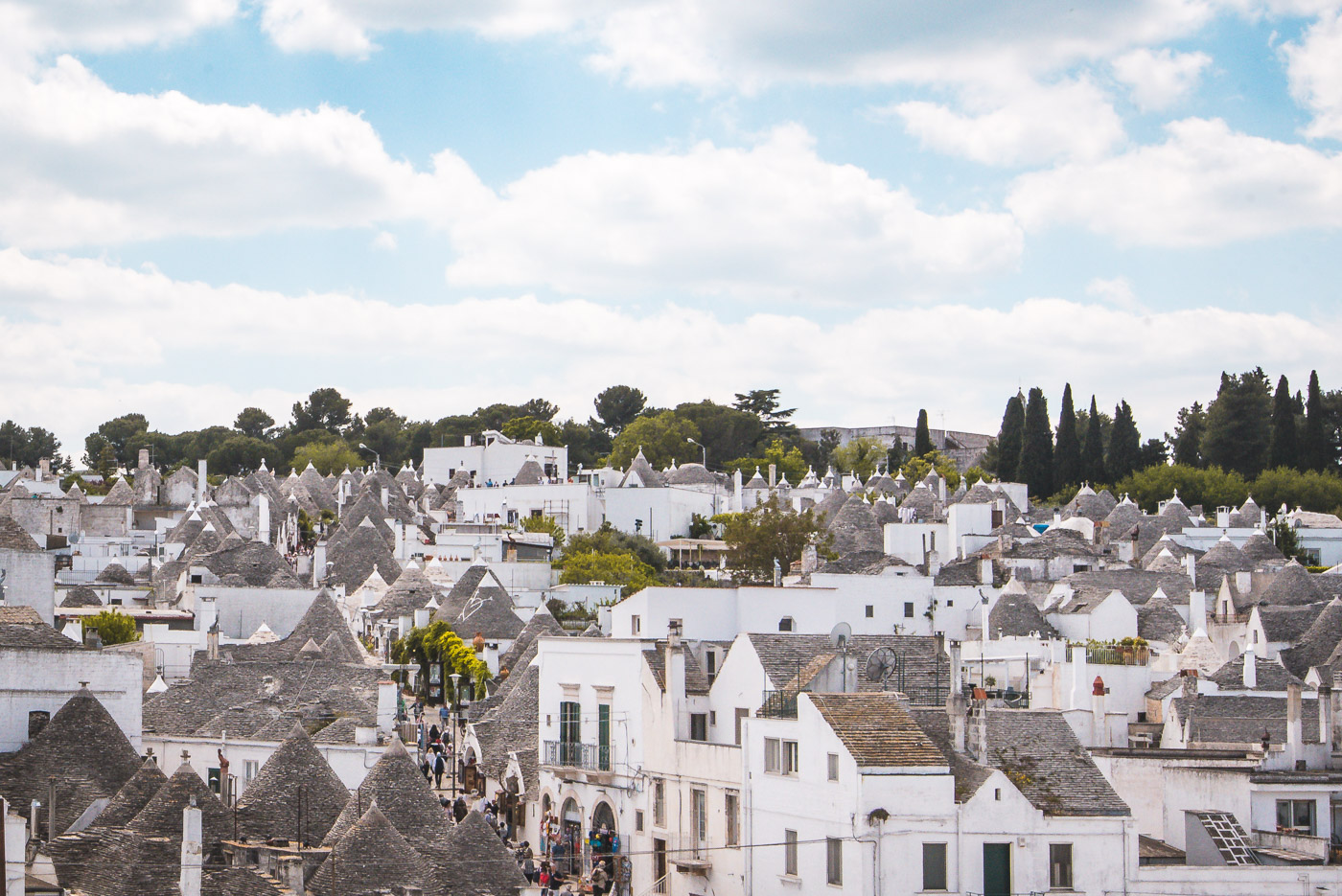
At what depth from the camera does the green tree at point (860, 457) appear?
145250 millimetres

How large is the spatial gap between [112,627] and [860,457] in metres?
89.5

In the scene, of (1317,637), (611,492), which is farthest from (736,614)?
(611,492)

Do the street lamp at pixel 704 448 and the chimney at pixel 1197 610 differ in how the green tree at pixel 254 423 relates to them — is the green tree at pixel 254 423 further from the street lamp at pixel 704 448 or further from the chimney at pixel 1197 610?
the chimney at pixel 1197 610

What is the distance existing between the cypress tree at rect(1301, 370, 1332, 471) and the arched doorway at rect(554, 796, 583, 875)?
88.5 m

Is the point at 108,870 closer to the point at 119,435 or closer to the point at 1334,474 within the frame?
the point at 1334,474

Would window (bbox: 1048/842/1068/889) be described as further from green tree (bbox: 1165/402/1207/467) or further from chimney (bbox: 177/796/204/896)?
green tree (bbox: 1165/402/1207/467)

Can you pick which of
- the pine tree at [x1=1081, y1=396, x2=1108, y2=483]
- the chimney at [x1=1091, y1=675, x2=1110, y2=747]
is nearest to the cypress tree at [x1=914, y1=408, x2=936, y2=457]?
the pine tree at [x1=1081, y1=396, x2=1108, y2=483]

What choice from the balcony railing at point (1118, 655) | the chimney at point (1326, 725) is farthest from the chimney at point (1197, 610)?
the chimney at point (1326, 725)

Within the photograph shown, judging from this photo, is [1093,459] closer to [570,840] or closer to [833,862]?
[570,840]

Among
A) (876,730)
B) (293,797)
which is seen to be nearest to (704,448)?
(293,797)

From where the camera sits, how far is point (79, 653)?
1689 inches

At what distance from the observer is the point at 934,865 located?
3338 cm

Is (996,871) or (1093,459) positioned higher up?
(1093,459)

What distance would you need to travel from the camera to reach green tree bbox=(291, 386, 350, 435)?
584ft
